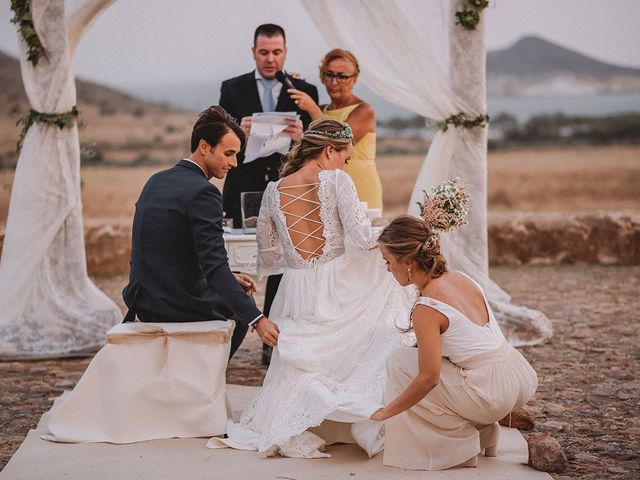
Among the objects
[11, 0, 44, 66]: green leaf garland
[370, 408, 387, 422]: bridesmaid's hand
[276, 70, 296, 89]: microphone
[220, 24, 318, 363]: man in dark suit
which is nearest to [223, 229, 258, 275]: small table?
[220, 24, 318, 363]: man in dark suit

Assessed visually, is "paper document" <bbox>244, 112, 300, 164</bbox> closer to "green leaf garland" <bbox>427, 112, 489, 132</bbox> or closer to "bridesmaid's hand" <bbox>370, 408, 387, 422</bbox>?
"green leaf garland" <bbox>427, 112, 489, 132</bbox>

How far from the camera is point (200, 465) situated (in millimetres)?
3367

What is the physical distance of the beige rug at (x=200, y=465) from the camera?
3248mm

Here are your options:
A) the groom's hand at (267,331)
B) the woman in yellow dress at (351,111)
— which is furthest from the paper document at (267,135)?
the groom's hand at (267,331)

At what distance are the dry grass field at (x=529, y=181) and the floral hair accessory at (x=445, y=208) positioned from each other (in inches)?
349

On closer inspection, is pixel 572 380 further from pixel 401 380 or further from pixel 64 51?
pixel 64 51

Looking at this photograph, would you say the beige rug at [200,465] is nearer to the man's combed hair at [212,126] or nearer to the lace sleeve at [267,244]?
the lace sleeve at [267,244]

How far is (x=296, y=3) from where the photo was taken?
492 inches

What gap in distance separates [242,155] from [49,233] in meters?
1.24

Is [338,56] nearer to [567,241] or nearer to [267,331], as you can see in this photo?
[267,331]

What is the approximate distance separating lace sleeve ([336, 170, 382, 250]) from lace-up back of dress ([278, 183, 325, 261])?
0.35 ft

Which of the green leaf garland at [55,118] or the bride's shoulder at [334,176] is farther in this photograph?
the green leaf garland at [55,118]

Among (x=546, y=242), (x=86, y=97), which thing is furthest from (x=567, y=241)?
(x=86, y=97)

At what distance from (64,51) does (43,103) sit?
32 centimetres
